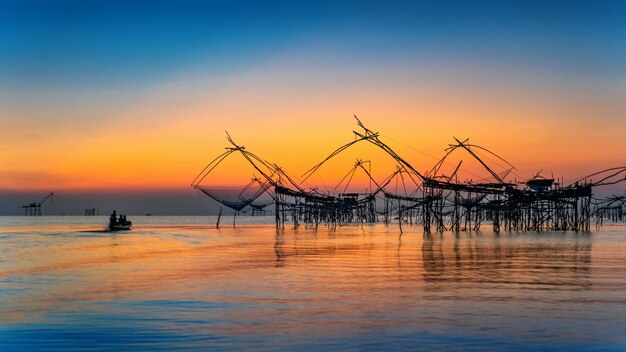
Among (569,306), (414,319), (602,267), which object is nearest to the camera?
(414,319)

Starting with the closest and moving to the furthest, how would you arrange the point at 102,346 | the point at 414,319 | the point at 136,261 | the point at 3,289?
the point at 102,346
the point at 414,319
the point at 3,289
the point at 136,261

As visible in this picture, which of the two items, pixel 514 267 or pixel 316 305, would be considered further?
pixel 514 267

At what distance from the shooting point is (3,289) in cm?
1417

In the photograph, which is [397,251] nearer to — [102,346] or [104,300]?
[104,300]

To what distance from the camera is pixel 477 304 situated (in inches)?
448

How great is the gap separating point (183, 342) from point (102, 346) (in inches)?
39.5

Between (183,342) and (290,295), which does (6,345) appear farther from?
(290,295)

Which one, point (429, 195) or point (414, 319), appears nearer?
point (414, 319)

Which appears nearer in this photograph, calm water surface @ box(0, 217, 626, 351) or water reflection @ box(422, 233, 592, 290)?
calm water surface @ box(0, 217, 626, 351)

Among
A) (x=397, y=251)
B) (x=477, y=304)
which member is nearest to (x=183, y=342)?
(x=477, y=304)

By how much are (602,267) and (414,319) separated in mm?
10329

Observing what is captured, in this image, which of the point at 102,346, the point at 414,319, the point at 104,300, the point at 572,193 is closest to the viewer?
the point at 102,346

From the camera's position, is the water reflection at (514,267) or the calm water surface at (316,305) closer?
the calm water surface at (316,305)

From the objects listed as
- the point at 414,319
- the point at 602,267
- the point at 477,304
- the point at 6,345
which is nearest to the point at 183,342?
the point at 6,345
